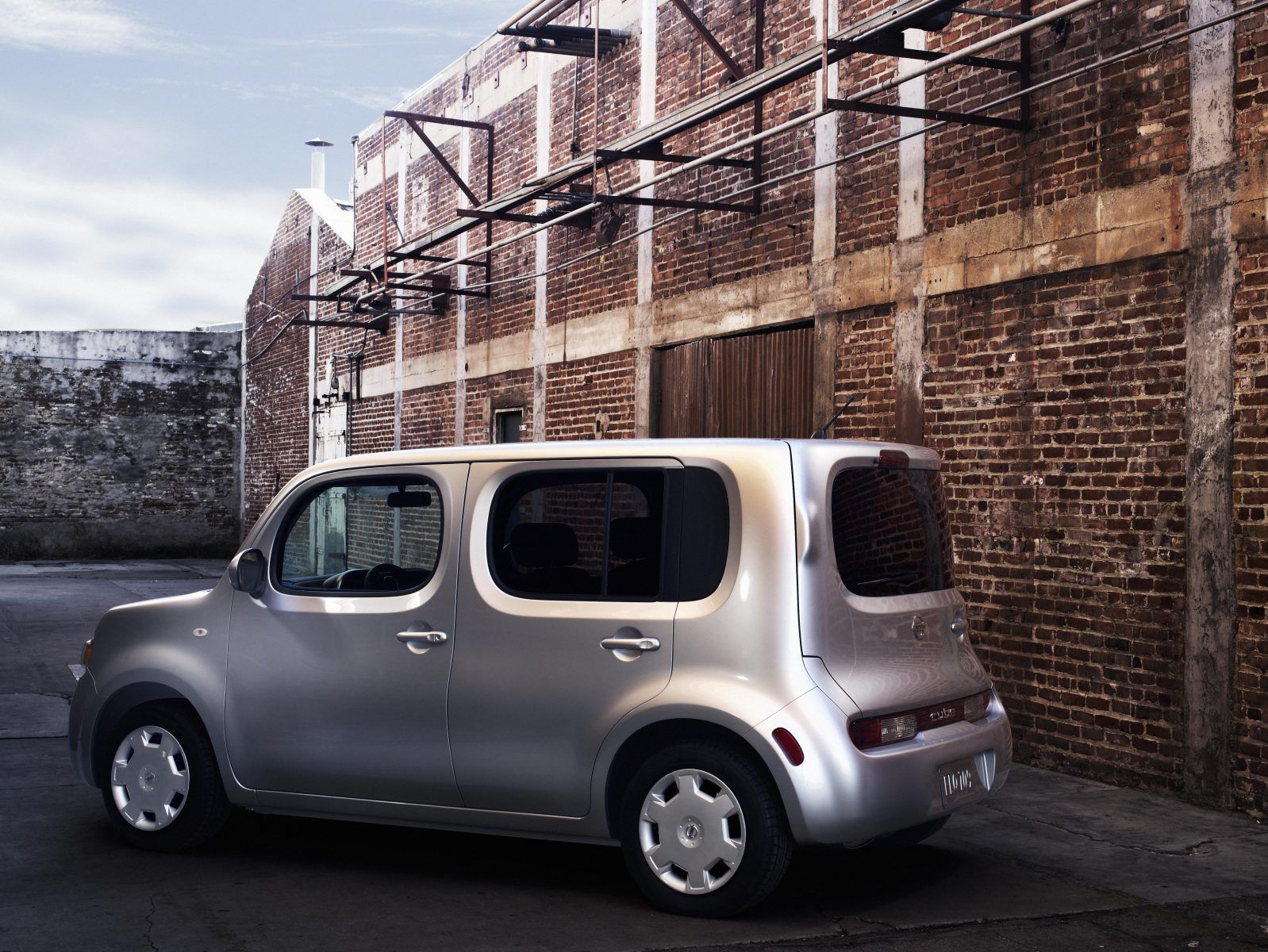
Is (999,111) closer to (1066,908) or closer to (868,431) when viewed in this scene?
(868,431)

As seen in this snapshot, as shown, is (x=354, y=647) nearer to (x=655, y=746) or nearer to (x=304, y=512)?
(x=304, y=512)

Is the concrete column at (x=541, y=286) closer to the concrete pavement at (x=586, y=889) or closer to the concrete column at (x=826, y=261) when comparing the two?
the concrete column at (x=826, y=261)

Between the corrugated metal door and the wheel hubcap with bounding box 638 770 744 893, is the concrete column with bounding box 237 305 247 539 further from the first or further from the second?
the wheel hubcap with bounding box 638 770 744 893

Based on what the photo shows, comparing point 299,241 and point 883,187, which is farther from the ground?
point 299,241

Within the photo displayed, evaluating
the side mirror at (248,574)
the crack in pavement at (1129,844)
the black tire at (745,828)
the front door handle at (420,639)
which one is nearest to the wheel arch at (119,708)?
the side mirror at (248,574)

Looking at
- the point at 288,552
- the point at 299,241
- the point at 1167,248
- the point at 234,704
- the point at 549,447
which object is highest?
the point at 299,241

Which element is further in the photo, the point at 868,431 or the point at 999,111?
the point at 868,431

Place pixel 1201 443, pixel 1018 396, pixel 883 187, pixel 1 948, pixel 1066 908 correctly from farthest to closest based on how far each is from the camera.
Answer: pixel 883 187 → pixel 1018 396 → pixel 1201 443 → pixel 1066 908 → pixel 1 948

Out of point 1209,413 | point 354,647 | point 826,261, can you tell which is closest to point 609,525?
point 354,647

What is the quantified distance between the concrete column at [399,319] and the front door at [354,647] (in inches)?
510

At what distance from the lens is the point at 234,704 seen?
5.88 m

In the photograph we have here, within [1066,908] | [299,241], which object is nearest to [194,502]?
[299,241]

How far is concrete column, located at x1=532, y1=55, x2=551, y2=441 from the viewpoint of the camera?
48.6 feet

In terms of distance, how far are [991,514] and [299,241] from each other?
18.4m
